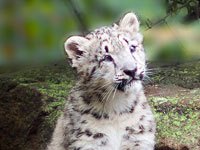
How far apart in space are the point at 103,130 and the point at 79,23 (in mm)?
2741

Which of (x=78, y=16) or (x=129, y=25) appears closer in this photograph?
(x=78, y=16)

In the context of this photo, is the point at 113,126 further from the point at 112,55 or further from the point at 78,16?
the point at 78,16

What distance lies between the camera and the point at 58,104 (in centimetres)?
546

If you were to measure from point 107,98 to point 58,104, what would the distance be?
5.42ft

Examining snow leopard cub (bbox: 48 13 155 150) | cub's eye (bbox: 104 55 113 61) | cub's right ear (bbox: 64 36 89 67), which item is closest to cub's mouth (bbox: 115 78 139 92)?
snow leopard cub (bbox: 48 13 155 150)

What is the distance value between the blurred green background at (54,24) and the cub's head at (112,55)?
85.7 inches

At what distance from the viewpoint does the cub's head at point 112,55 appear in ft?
11.5

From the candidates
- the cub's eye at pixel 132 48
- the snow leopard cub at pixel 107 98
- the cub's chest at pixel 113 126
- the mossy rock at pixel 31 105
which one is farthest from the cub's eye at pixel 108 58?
the mossy rock at pixel 31 105

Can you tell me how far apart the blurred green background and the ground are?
3.26 metres

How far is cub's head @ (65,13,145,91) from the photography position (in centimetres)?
351

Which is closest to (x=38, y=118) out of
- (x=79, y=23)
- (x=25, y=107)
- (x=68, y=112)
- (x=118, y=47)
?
(x=25, y=107)

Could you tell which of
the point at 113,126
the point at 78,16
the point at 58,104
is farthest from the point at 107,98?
the point at 78,16

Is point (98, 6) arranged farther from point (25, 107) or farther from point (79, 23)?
point (25, 107)

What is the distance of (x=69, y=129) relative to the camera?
4.09 m
